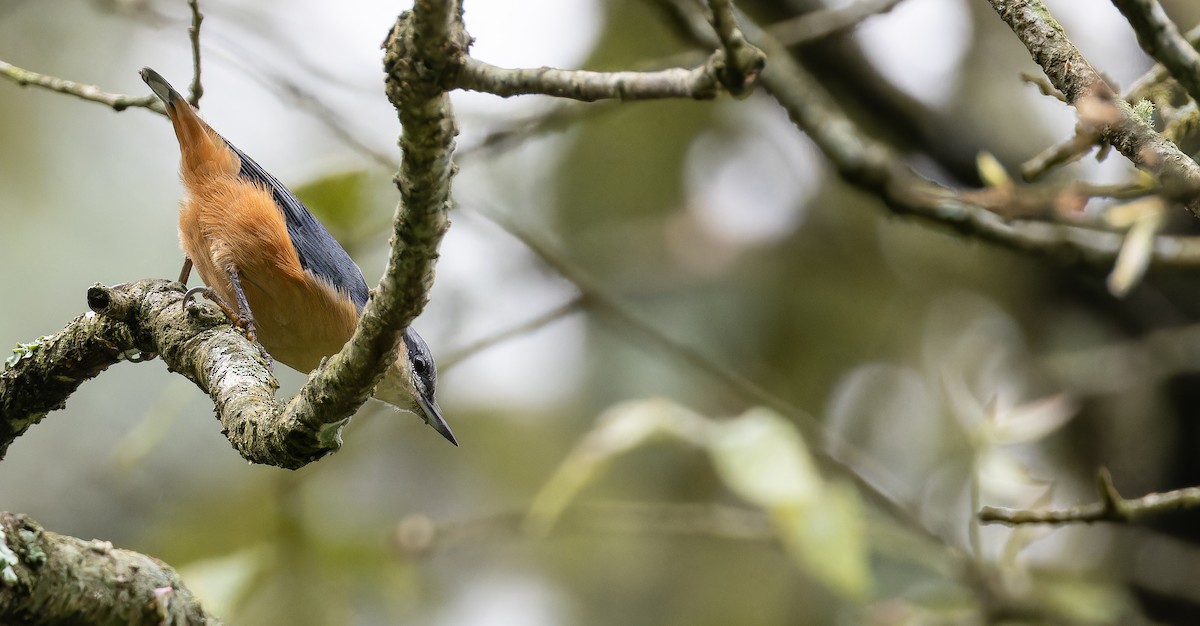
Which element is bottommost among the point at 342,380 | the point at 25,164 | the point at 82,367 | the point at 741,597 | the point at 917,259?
the point at 741,597

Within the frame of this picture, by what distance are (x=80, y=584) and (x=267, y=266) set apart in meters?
1.56

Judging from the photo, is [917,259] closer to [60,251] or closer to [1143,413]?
[1143,413]

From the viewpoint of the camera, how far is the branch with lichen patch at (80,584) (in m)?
1.33

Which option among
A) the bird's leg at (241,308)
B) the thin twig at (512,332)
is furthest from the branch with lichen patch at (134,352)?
the thin twig at (512,332)

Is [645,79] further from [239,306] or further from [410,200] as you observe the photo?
[239,306]

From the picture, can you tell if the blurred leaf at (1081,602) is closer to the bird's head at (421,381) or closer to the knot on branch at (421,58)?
the bird's head at (421,381)

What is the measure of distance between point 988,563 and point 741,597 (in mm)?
2532

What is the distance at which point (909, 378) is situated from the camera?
5.80 metres

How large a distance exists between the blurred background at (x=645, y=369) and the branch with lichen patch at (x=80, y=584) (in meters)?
1.65

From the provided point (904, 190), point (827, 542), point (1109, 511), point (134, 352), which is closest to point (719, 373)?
point (904, 190)

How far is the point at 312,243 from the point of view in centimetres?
312

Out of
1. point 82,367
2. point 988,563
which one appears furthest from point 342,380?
point 988,563

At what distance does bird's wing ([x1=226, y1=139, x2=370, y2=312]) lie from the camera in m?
2.98

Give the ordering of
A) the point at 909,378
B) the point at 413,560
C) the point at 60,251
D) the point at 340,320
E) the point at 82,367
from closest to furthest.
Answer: the point at 82,367 → the point at 340,320 → the point at 413,560 → the point at 909,378 → the point at 60,251
